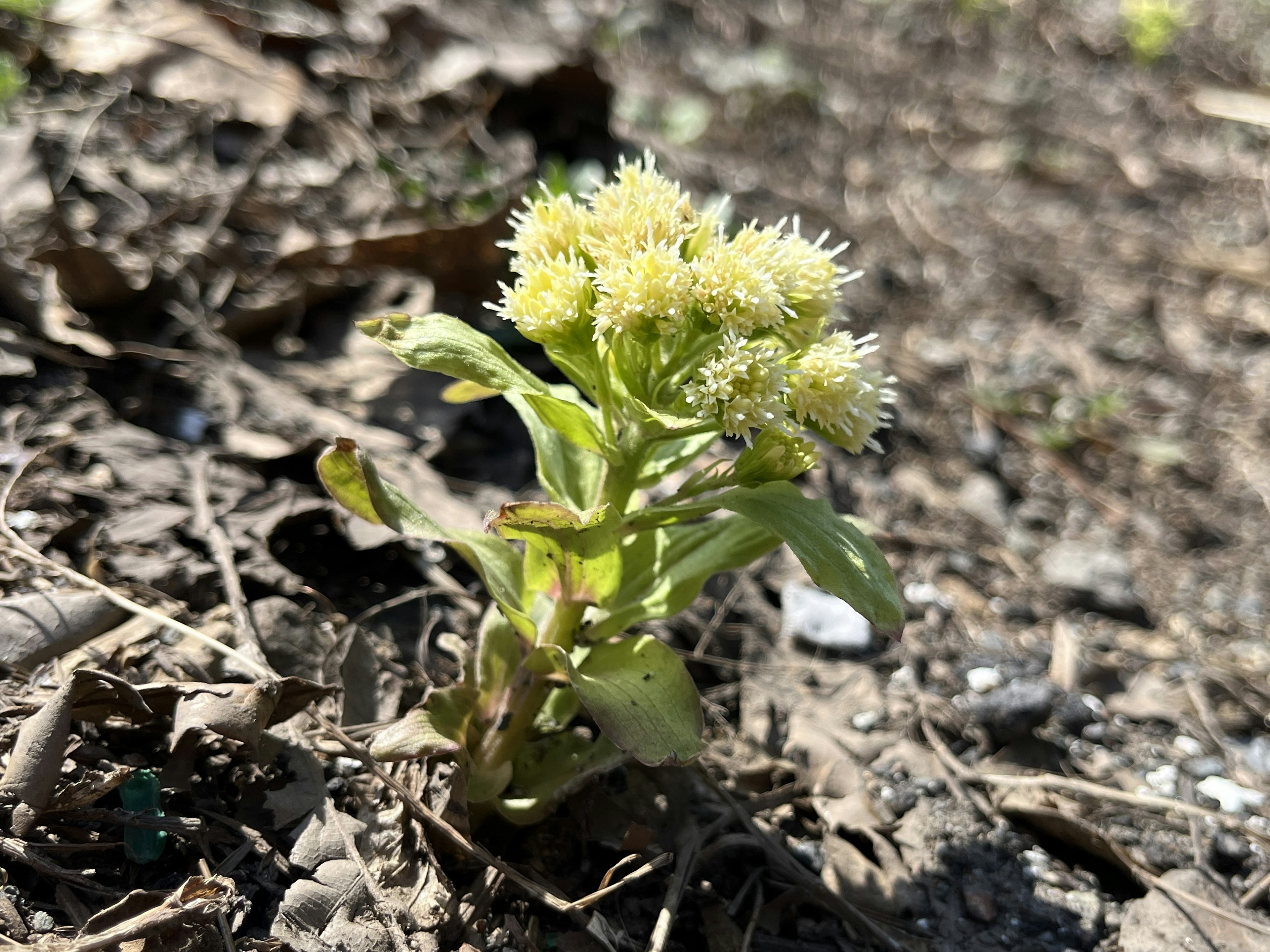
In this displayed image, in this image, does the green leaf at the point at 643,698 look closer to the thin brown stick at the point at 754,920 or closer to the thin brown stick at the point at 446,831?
the thin brown stick at the point at 446,831

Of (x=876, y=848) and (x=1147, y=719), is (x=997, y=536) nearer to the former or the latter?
(x=1147, y=719)

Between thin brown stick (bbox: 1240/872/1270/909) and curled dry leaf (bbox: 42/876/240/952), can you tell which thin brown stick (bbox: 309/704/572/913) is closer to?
curled dry leaf (bbox: 42/876/240/952)

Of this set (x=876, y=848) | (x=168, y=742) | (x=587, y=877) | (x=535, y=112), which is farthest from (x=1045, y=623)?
(x=535, y=112)

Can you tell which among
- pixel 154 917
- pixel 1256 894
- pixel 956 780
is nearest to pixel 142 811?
pixel 154 917

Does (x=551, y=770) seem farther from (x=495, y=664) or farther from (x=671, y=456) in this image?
(x=671, y=456)

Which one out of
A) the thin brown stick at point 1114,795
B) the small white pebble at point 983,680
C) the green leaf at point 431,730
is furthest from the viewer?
the small white pebble at point 983,680

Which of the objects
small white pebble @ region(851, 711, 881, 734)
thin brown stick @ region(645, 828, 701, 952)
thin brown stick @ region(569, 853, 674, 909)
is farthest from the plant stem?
small white pebble @ region(851, 711, 881, 734)

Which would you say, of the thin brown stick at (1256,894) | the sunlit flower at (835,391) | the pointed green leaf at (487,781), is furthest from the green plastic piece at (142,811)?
the thin brown stick at (1256,894)
